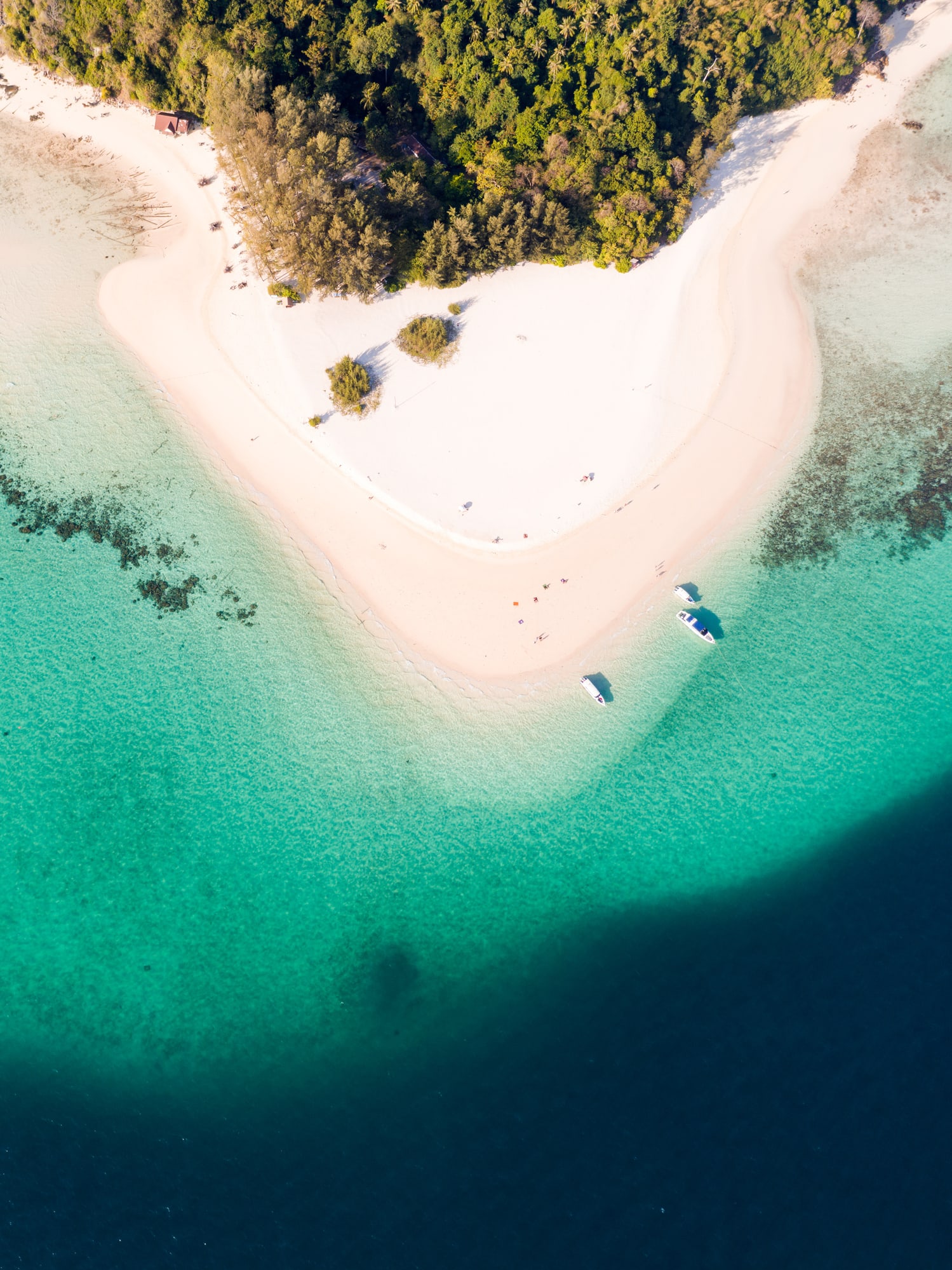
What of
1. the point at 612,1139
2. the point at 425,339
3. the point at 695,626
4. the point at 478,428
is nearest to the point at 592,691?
the point at 695,626

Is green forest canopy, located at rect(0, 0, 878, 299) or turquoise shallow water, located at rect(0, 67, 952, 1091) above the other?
green forest canopy, located at rect(0, 0, 878, 299)

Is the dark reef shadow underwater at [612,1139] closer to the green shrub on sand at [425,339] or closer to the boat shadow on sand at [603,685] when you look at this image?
the boat shadow on sand at [603,685]

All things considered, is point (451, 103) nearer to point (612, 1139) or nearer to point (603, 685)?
point (603, 685)

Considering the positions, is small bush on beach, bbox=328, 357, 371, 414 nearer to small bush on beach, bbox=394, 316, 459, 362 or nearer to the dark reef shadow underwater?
small bush on beach, bbox=394, 316, 459, 362

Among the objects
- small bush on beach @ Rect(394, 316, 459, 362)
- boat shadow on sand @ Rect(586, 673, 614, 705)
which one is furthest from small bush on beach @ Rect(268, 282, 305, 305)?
boat shadow on sand @ Rect(586, 673, 614, 705)

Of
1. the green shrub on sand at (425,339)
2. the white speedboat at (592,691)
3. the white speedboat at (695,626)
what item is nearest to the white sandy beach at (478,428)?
the green shrub on sand at (425,339)
